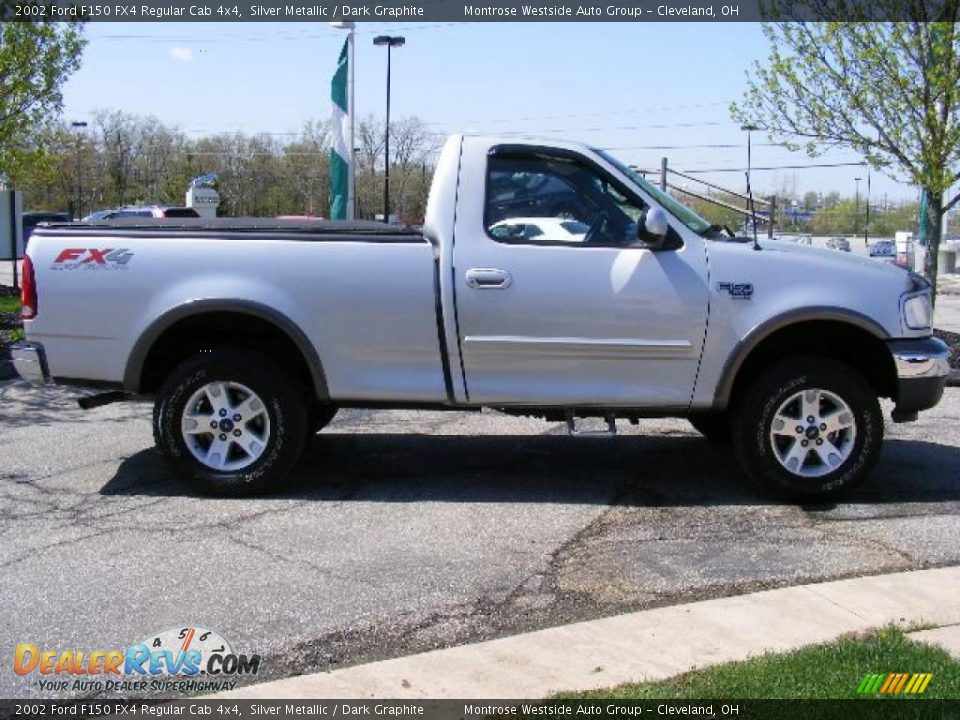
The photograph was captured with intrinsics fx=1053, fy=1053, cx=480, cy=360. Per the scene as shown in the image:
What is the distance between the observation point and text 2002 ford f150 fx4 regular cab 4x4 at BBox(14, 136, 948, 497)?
6047mm

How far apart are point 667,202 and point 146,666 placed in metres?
3.98

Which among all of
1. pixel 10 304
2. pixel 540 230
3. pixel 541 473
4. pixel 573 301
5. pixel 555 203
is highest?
pixel 555 203

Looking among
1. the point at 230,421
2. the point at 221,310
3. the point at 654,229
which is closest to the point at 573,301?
the point at 654,229

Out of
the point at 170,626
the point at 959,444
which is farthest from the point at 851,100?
the point at 170,626

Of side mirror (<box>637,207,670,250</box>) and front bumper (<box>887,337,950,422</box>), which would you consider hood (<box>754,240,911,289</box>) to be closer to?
front bumper (<box>887,337,950,422</box>)

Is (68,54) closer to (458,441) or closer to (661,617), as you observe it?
(458,441)

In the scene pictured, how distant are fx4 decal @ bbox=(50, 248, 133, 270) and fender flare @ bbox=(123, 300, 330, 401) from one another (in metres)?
0.42

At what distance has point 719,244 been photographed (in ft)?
20.2

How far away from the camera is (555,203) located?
6.29 m

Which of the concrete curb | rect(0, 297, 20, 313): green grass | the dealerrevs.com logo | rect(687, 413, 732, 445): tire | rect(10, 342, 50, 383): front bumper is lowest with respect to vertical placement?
the dealerrevs.com logo

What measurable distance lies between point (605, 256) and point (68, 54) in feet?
33.2

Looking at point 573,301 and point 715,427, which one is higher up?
point 573,301

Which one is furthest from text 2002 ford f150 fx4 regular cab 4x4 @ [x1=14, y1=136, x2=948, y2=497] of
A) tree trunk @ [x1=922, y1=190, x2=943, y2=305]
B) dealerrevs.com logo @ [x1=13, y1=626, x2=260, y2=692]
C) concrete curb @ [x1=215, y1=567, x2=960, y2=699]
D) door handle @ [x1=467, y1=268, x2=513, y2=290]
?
tree trunk @ [x1=922, y1=190, x2=943, y2=305]

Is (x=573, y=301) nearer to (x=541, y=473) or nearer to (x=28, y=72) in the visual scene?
(x=541, y=473)
